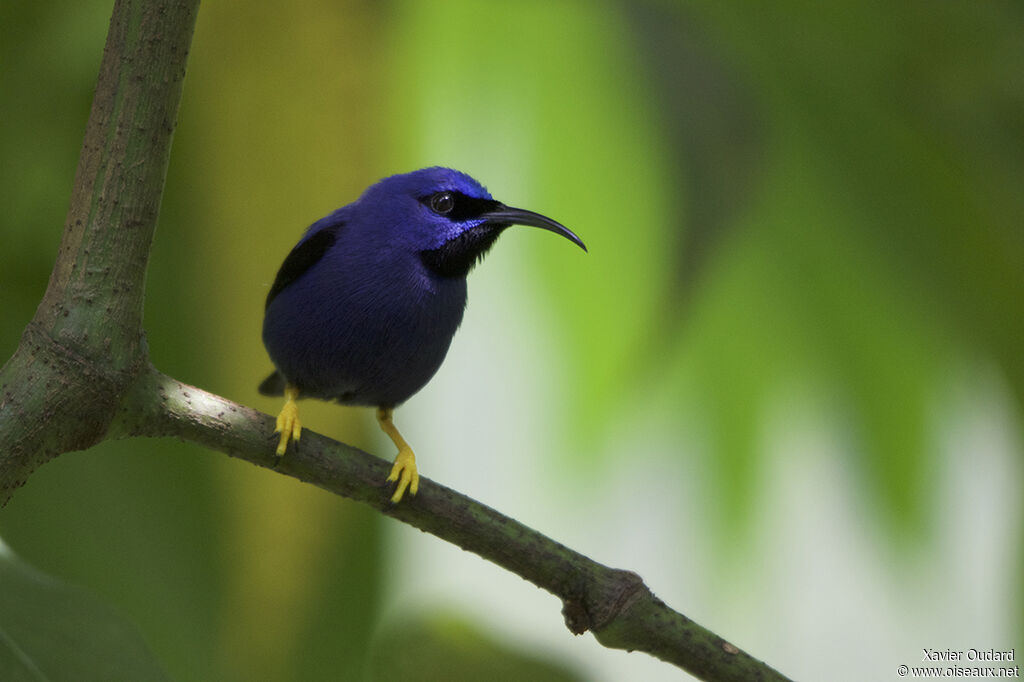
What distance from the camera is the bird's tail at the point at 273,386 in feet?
7.22

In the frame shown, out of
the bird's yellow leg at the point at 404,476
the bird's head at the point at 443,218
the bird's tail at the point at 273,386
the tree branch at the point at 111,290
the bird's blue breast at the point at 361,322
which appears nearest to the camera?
the tree branch at the point at 111,290

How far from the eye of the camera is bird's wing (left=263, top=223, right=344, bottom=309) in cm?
197

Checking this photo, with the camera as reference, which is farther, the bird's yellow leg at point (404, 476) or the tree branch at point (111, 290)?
the bird's yellow leg at point (404, 476)

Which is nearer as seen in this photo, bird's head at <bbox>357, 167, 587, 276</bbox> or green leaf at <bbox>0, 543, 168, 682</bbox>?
green leaf at <bbox>0, 543, 168, 682</bbox>

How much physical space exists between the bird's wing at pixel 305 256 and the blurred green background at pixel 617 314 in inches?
18.9

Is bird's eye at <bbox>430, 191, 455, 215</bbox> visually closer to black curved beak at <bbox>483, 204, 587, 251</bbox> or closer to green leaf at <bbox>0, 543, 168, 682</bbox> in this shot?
black curved beak at <bbox>483, 204, 587, 251</bbox>

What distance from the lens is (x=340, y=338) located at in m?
1.88

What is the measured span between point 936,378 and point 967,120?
0.70 meters

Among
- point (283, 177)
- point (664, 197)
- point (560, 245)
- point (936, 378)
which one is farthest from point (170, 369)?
point (936, 378)

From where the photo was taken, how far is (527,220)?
6.50 feet

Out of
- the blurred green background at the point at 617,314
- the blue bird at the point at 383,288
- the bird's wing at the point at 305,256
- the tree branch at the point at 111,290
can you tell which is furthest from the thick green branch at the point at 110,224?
the blurred green background at the point at 617,314

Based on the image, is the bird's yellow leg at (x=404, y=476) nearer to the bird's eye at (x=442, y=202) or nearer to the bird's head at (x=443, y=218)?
the bird's head at (x=443, y=218)

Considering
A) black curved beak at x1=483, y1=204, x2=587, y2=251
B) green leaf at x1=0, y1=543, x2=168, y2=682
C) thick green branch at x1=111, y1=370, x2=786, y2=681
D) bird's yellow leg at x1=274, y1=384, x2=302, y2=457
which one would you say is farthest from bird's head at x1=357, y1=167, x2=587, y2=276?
green leaf at x1=0, y1=543, x2=168, y2=682

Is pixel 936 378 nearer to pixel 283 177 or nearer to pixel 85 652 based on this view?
pixel 283 177
